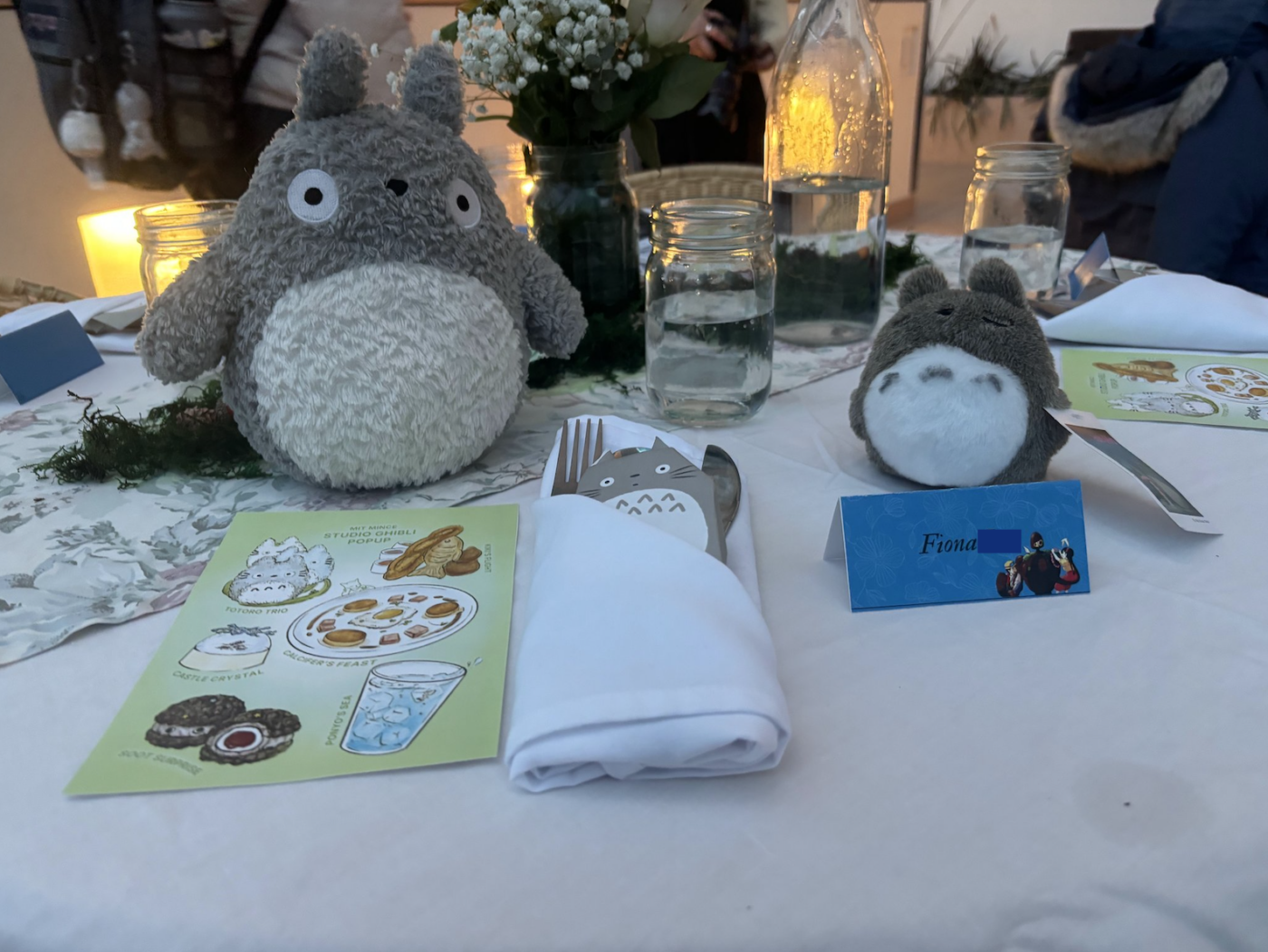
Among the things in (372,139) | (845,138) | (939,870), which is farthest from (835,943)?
(845,138)

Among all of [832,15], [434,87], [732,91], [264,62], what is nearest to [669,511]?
[434,87]

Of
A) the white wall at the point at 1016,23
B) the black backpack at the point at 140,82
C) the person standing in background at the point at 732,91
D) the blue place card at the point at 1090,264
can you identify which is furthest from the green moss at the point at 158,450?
the white wall at the point at 1016,23

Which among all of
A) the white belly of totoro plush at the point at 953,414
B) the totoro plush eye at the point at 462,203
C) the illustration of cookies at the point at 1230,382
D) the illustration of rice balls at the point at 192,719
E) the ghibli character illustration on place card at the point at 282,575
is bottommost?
the illustration of cookies at the point at 1230,382

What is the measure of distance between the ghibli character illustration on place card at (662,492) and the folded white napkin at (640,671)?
0.17ft

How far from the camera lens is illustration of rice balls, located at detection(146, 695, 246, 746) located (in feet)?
1.34

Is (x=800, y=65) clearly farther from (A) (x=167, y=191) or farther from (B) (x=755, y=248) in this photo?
(A) (x=167, y=191)

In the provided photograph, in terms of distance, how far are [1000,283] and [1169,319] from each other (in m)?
0.39

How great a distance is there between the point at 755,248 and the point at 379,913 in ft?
1.91

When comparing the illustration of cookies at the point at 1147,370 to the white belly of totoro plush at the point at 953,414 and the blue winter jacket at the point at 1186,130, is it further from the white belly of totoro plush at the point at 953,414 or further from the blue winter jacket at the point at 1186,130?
the blue winter jacket at the point at 1186,130

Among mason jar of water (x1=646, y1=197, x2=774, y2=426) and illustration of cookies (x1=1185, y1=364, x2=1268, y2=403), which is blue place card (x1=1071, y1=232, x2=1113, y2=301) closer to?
illustration of cookies (x1=1185, y1=364, x2=1268, y2=403)

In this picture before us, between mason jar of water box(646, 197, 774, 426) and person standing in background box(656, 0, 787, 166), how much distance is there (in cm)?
116

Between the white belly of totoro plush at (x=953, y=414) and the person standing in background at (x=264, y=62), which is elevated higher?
the person standing in background at (x=264, y=62)

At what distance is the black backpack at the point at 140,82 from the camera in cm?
150

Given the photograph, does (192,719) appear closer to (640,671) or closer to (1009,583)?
(640,671)
